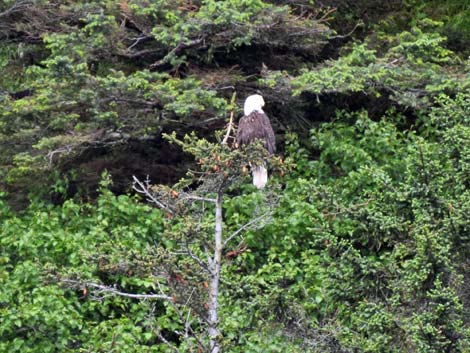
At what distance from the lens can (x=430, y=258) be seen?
6238 millimetres

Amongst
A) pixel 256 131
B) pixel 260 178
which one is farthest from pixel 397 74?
pixel 260 178

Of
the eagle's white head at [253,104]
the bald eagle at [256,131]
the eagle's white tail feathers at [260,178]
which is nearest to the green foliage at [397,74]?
the eagle's white head at [253,104]

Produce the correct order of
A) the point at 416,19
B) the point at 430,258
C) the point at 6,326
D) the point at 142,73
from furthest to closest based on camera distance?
the point at 416,19, the point at 142,73, the point at 6,326, the point at 430,258

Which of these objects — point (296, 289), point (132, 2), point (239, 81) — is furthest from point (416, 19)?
point (296, 289)

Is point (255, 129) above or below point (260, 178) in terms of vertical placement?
above

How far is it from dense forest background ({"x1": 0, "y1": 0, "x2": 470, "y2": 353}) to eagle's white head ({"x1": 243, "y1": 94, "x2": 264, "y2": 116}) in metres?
0.24

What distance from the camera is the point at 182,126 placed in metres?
10.3

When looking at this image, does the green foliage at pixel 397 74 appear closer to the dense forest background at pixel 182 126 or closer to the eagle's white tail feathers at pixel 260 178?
the dense forest background at pixel 182 126

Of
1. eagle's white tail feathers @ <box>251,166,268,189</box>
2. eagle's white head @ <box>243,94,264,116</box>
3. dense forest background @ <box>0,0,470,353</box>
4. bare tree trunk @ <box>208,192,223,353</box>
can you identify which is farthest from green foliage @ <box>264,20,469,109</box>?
bare tree trunk @ <box>208,192,223,353</box>

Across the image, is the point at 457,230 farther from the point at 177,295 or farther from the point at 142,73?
the point at 142,73

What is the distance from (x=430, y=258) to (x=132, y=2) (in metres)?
5.01

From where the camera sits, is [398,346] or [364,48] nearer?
[398,346]

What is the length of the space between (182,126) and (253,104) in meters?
0.93

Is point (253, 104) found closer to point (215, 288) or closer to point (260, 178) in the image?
point (260, 178)
